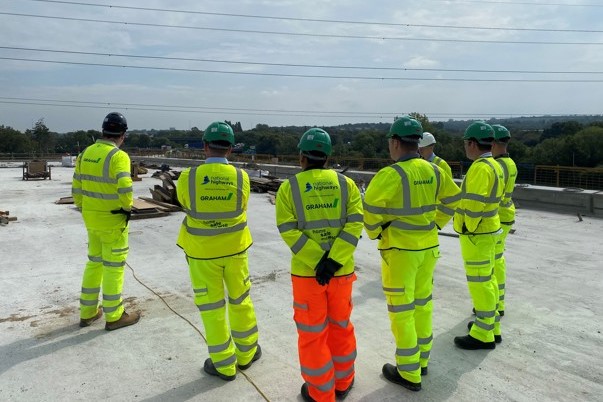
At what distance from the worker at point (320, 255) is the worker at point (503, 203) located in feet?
7.52

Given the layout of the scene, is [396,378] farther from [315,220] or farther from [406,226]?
[315,220]

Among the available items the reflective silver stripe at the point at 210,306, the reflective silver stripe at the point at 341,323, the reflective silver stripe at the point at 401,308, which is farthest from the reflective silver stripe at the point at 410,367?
the reflective silver stripe at the point at 210,306

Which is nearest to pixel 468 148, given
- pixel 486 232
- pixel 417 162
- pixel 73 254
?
pixel 486 232

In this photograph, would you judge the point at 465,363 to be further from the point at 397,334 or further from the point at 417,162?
the point at 417,162

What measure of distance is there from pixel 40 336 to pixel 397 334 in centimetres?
385

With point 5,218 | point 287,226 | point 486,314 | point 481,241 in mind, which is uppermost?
point 287,226

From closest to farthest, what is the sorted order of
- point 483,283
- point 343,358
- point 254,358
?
point 343,358 < point 254,358 < point 483,283

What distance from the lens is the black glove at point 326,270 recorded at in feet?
10.3

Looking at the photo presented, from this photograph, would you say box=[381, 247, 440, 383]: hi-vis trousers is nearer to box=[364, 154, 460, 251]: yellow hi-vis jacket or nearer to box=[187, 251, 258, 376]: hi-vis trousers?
box=[364, 154, 460, 251]: yellow hi-vis jacket

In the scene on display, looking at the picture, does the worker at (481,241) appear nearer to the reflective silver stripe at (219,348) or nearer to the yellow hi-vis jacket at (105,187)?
the reflective silver stripe at (219,348)

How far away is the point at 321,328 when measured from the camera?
3.24 meters

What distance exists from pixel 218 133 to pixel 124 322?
2.59 m

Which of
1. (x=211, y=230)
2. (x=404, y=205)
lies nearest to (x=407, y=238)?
(x=404, y=205)

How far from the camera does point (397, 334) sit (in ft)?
11.8
